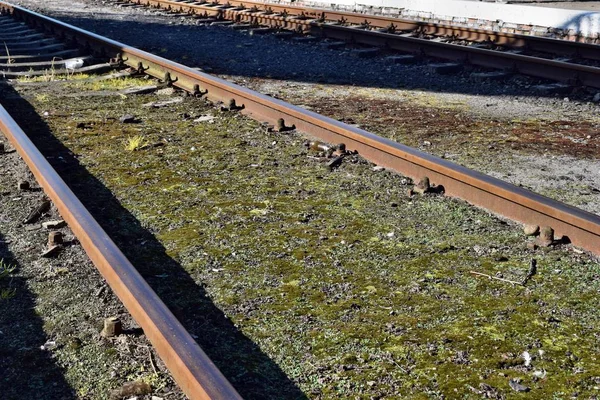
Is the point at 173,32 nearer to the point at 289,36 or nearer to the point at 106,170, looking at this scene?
the point at 289,36

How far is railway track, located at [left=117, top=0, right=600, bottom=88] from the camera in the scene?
9.91m

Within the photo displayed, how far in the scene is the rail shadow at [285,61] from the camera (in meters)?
9.78

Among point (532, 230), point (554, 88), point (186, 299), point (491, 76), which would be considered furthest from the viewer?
point (491, 76)

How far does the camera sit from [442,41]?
517 inches

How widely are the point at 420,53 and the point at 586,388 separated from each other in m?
9.23

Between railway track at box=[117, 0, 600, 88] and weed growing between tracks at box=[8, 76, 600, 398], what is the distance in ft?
15.6

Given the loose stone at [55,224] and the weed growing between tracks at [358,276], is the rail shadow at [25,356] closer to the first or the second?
the weed growing between tracks at [358,276]

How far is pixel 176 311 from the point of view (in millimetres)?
3672

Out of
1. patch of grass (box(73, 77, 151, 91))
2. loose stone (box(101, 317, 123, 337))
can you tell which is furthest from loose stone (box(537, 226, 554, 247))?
patch of grass (box(73, 77, 151, 91))

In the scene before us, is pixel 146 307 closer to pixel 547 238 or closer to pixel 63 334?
pixel 63 334

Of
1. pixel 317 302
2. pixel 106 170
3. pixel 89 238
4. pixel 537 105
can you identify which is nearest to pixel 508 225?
pixel 317 302

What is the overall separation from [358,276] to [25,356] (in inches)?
64.4

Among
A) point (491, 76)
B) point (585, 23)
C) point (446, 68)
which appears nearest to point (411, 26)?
point (585, 23)

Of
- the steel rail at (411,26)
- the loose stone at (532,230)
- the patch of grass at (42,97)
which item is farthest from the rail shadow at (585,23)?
the loose stone at (532,230)
